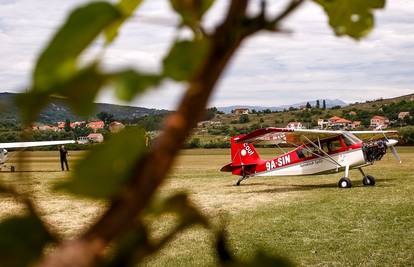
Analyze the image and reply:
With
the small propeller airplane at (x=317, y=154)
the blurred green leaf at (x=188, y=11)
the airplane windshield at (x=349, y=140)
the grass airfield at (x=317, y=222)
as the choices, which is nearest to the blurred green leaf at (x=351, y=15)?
the blurred green leaf at (x=188, y=11)

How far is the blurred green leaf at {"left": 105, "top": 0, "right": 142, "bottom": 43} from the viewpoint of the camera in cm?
20

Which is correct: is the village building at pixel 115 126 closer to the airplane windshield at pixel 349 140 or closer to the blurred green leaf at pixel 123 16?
the blurred green leaf at pixel 123 16

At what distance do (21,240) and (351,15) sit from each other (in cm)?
19

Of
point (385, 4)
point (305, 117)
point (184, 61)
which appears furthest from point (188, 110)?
point (305, 117)

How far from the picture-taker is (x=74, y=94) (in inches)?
7.4

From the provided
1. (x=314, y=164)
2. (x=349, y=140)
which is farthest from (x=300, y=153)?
(x=349, y=140)

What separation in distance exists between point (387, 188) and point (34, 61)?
12.1 meters

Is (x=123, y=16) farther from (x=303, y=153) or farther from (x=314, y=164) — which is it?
(x=303, y=153)

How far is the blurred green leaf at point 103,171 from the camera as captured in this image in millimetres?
174

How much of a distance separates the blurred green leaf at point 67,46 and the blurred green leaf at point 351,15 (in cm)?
12

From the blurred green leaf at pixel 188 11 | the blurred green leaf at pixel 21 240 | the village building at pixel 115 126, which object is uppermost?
the blurred green leaf at pixel 188 11

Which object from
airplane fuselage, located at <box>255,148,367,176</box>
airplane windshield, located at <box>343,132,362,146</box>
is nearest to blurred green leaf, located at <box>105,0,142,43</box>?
airplane fuselage, located at <box>255,148,367,176</box>

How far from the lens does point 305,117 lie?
1229 inches

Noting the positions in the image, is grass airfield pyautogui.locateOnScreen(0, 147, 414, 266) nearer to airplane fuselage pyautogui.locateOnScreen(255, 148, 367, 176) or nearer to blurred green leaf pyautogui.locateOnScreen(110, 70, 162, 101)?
airplane fuselage pyautogui.locateOnScreen(255, 148, 367, 176)
